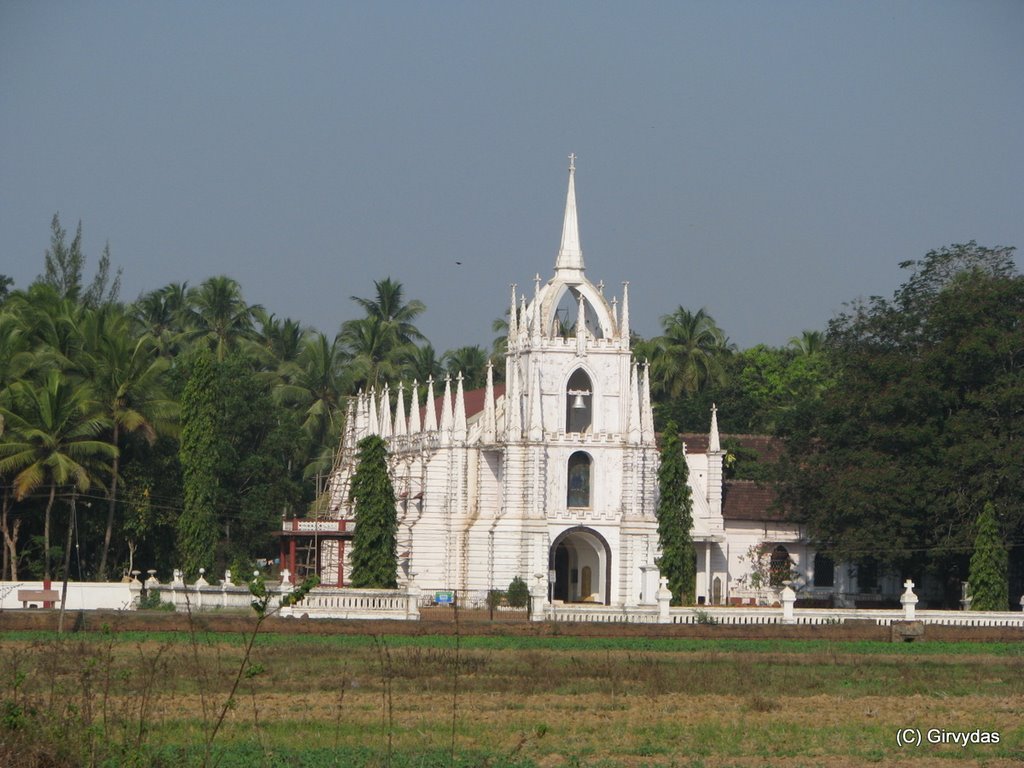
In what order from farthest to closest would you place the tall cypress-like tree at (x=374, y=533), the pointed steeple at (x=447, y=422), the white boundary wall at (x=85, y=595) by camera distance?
the pointed steeple at (x=447, y=422) → the tall cypress-like tree at (x=374, y=533) → the white boundary wall at (x=85, y=595)

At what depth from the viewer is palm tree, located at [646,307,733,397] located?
96125 millimetres

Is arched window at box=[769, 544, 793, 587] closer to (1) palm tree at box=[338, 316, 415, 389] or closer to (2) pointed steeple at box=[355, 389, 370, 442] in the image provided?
(2) pointed steeple at box=[355, 389, 370, 442]

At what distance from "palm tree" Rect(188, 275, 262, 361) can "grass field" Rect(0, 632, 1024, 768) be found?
57735 mm

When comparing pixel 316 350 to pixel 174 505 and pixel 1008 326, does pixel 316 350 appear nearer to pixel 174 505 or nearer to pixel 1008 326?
pixel 174 505

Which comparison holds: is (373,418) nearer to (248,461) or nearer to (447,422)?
(248,461)

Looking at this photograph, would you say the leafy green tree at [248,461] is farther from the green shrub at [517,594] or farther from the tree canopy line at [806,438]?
the green shrub at [517,594]

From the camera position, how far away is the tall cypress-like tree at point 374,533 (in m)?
57.8

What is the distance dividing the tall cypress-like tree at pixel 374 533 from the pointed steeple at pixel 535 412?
7493mm

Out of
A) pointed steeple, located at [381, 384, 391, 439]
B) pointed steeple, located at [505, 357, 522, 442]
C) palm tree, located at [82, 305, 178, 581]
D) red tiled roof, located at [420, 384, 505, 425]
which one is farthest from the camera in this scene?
pointed steeple, located at [381, 384, 391, 439]

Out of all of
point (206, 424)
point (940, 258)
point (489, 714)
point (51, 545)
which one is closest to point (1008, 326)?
point (940, 258)

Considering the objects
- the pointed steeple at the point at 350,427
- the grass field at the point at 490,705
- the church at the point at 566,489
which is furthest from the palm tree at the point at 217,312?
the grass field at the point at 490,705

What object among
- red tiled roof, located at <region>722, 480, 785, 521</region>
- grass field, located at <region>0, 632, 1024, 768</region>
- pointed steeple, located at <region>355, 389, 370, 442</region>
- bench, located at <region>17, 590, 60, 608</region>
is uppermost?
pointed steeple, located at <region>355, 389, 370, 442</region>

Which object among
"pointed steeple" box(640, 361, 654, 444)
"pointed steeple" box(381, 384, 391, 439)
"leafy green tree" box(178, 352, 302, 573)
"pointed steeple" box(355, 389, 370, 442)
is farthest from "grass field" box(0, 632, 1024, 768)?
"pointed steeple" box(355, 389, 370, 442)

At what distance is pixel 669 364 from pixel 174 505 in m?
36.9
